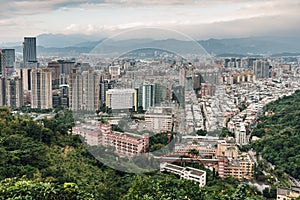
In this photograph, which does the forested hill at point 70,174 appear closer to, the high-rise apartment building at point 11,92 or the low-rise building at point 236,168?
the low-rise building at point 236,168

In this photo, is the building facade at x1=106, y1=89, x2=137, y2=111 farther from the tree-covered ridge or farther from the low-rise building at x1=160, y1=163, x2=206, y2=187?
the tree-covered ridge

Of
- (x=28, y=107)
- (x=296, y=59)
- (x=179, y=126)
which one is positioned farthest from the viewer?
(x=296, y=59)

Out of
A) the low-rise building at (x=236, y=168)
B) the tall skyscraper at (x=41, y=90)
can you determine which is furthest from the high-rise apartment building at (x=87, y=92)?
the tall skyscraper at (x=41, y=90)

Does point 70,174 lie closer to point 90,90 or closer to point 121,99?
point 90,90

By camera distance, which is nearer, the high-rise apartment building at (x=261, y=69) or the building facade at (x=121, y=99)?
the building facade at (x=121, y=99)

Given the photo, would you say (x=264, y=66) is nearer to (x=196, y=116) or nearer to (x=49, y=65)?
(x=49, y=65)

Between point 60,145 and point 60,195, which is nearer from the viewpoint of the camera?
point 60,195

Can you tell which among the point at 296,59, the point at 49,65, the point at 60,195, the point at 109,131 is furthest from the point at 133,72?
the point at 296,59
